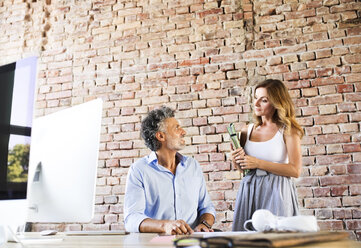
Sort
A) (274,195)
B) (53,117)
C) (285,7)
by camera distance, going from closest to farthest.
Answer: (53,117) → (274,195) → (285,7)

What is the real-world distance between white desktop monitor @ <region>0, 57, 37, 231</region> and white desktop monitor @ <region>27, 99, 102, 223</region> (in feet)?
0.56

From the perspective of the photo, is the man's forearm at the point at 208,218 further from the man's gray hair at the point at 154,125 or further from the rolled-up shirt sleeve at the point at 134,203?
the man's gray hair at the point at 154,125

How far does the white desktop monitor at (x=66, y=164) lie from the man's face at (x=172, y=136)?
912 millimetres

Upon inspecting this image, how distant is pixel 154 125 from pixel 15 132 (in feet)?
4.01

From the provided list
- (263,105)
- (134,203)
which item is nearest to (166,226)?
(134,203)

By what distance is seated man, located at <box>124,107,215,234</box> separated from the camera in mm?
1807

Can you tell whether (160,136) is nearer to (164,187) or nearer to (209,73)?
(164,187)

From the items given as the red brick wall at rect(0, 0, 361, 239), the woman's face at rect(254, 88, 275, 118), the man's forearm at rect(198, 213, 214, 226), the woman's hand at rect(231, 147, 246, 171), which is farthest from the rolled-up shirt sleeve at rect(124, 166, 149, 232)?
the red brick wall at rect(0, 0, 361, 239)

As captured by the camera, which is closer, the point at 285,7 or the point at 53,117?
the point at 53,117

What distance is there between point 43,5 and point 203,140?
2.27m

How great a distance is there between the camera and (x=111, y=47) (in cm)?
334

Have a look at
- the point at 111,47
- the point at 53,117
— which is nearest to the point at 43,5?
the point at 111,47

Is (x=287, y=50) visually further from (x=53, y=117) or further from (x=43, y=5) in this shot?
(x=43, y=5)

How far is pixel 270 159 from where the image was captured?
211 cm
